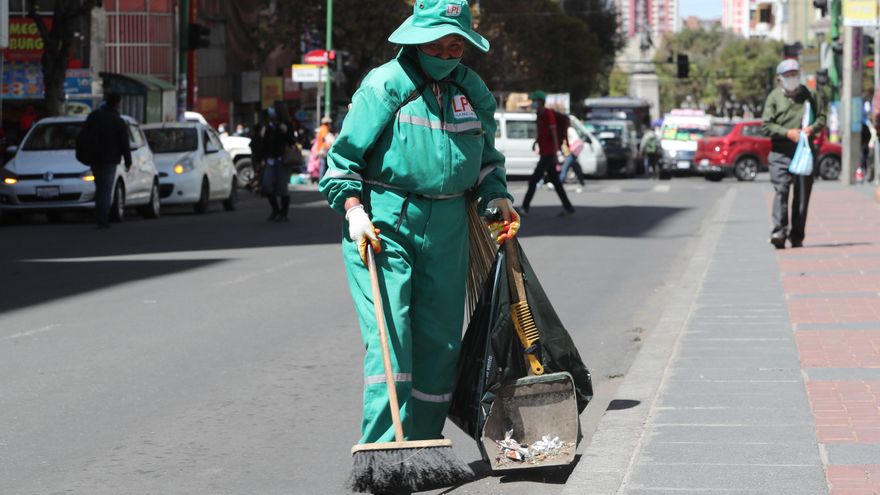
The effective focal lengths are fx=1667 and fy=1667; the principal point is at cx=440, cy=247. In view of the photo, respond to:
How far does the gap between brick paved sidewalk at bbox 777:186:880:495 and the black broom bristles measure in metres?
1.30

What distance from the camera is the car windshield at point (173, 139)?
27150 mm

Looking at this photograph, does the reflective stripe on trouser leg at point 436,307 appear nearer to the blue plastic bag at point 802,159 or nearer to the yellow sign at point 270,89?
the blue plastic bag at point 802,159

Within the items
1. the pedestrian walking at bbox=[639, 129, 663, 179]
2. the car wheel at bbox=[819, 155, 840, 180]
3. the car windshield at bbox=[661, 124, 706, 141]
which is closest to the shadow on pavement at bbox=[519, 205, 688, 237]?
the car wheel at bbox=[819, 155, 840, 180]

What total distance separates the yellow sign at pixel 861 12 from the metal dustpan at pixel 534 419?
81.9ft

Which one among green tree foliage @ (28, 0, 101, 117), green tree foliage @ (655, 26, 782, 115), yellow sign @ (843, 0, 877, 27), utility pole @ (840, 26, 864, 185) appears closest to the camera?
green tree foliage @ (28, 0, 101, 117)

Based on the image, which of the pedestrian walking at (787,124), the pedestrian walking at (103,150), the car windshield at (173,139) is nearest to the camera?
the pedestrian walking at (787,124)

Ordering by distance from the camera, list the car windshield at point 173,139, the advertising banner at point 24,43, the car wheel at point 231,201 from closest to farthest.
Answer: the car windshield at point 173,139 → the car wheel at point 231,201 → the advertising banner at point 24,43

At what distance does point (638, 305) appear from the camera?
1268 cm

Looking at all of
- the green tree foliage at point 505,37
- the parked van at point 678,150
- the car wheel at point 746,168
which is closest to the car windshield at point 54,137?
the green tree foliage at point 505,37

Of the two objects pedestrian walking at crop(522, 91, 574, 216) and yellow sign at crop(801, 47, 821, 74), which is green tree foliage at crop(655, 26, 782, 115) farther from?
pedestrian walking at crop(522, 91, 574, 216)

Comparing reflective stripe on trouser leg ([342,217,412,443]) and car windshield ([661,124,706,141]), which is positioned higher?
car windshield ([661,124,706,141])

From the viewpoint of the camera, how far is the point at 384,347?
18.3ft

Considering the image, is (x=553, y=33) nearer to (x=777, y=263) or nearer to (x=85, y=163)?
(x=85, y=163)

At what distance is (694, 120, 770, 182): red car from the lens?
4331 centimetres
